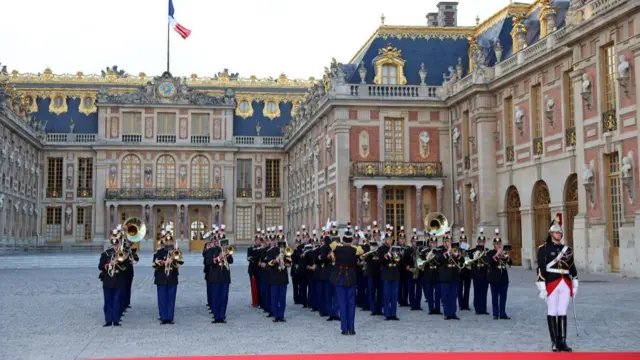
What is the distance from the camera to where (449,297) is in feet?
45.0

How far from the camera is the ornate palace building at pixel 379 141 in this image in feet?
73.5

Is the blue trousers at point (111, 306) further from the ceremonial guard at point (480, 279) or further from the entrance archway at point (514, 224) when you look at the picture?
the entrance archway at point (514, 224)

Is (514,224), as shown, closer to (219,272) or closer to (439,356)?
(219,272)

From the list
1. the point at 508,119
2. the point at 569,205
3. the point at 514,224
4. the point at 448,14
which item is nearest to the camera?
the point at 569,205

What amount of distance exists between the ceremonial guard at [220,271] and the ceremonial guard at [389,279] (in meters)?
2.70

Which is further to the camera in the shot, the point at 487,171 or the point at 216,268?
the point at 487,171

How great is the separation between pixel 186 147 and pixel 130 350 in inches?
1761

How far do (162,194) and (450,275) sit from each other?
41841 millimetres

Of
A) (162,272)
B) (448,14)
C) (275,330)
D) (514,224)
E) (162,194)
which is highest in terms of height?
(448,14)

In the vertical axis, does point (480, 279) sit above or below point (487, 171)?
below

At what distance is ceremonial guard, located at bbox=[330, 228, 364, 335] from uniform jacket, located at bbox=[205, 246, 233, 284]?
2.41m

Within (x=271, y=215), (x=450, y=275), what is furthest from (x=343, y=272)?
(x=271, y=215)

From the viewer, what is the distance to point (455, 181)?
3344 cm

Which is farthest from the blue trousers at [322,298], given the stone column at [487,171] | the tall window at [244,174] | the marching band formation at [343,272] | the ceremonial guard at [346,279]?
the tall window at [244,174]
